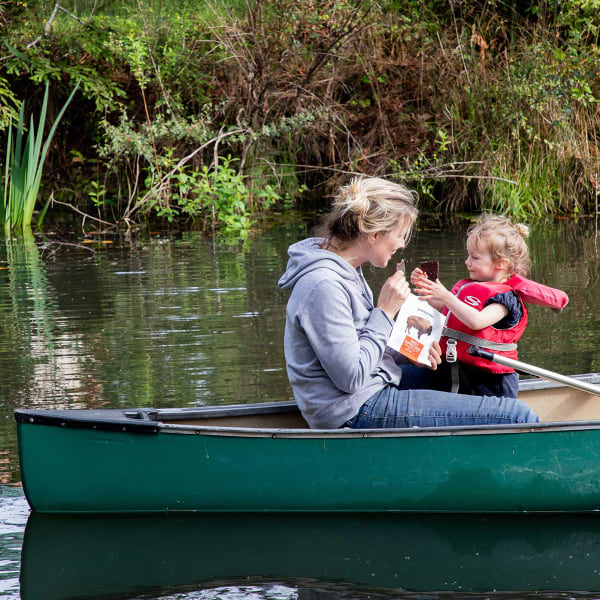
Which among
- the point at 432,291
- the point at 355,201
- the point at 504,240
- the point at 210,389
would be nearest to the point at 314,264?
the point at 355,201

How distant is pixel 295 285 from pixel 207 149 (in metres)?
9.23

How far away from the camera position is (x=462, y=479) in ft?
11.6

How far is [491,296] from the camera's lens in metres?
3.72

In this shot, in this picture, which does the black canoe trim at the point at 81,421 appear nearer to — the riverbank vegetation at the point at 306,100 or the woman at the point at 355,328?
the woman at the point at 355,328

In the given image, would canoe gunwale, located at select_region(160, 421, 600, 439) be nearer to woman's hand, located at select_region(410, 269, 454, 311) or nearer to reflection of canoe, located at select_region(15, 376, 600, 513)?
reflection of canoe, located at select_region(15, 376, 600, 513)

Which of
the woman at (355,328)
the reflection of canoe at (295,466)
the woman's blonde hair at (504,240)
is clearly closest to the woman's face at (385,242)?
the woman at (355,328)

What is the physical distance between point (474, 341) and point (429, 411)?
38 cm

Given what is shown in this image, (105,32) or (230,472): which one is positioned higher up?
(105,32)

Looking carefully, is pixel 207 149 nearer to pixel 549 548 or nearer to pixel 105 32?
pixel 105 32

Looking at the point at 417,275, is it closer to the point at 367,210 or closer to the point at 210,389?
the point at 367,210

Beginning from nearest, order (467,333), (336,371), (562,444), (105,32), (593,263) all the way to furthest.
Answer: (336,371) < (562,444) < (467,333) < (593,263) < (105,32)

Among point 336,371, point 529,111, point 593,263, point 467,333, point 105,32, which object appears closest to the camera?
point 336,371

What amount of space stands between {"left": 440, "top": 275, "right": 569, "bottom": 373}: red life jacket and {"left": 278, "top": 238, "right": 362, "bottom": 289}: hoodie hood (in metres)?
0.58

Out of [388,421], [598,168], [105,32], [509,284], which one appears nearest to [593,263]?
[598,168]
